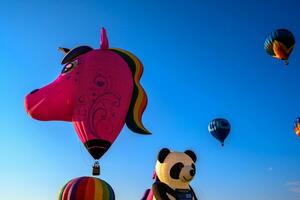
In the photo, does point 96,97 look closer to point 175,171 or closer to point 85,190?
point 85,190

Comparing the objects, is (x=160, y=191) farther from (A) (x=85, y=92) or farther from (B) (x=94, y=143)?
(A) (x=85, y=92)

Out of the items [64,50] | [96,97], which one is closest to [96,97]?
[96,97]

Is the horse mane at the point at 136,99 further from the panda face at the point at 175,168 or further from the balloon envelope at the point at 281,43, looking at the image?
the balloon envelope at the point at 281,43

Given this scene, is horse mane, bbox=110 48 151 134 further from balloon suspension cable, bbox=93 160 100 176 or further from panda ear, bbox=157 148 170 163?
panda ear, bbox=157 148 170 163

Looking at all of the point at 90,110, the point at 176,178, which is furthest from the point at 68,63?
the point at 176,178

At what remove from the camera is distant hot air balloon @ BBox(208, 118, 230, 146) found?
2614 centimetres

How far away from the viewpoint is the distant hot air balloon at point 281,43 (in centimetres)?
2478

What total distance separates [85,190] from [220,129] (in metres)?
14.5

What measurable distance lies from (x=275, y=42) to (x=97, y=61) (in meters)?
14.1

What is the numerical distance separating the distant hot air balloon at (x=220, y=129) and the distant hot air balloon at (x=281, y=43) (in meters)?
5.59

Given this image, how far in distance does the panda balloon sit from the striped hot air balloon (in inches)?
101

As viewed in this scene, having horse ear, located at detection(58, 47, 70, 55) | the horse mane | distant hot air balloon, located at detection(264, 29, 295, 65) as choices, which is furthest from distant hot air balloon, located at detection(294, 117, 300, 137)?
horse ear, located at detection(58, 47, 70, 55)

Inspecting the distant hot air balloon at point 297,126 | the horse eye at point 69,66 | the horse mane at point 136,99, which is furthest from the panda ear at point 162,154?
the distant hot air balloon at point 297,126

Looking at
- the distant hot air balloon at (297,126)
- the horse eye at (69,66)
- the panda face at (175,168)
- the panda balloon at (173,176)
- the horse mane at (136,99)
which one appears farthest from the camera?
the distant hot air balloon at (297,126)
